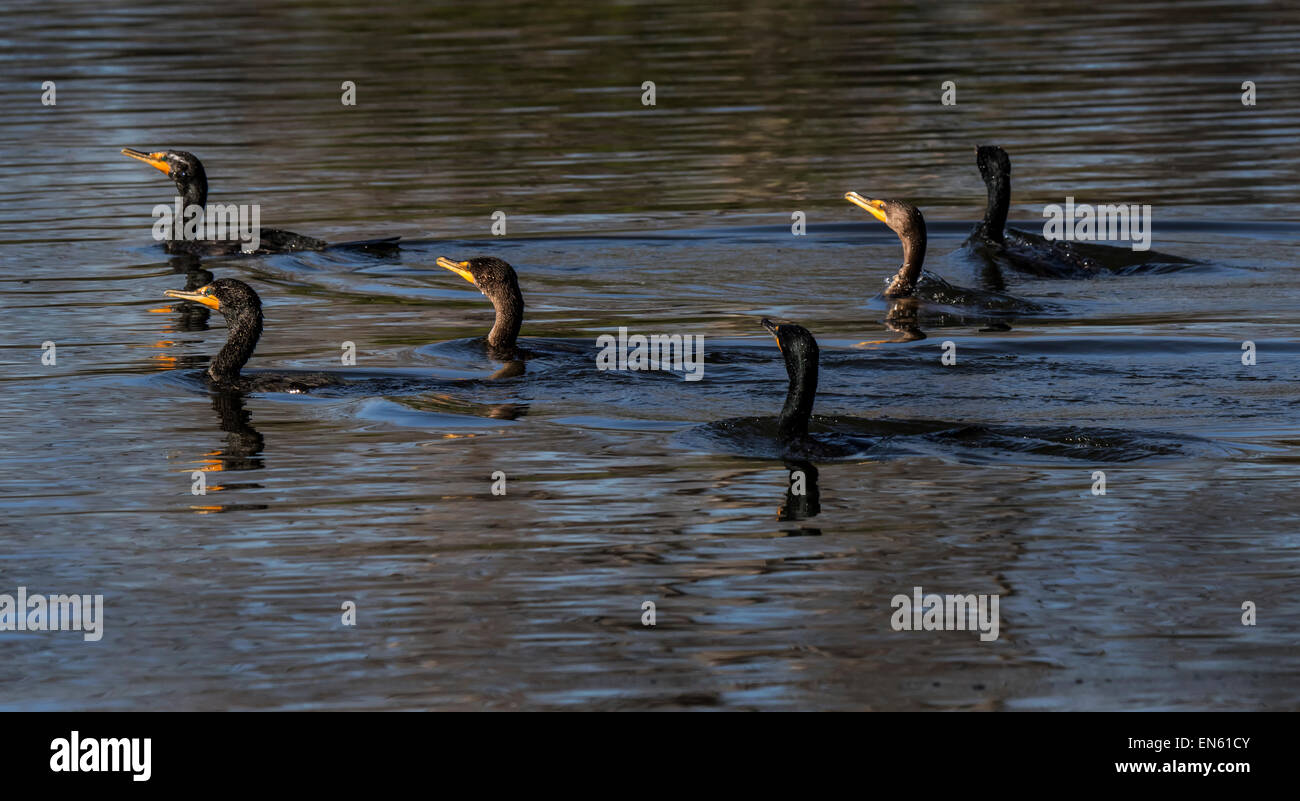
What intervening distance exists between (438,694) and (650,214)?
14.0m

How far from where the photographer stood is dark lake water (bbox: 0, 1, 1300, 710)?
8453 mm

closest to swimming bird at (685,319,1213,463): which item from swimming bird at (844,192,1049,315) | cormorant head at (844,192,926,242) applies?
swimming bird at (844,192,1049,315)

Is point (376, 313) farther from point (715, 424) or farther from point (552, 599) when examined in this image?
point (552, 599)

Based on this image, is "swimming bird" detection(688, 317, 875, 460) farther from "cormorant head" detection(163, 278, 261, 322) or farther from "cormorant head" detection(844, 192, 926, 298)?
"cormorant head" detection(844, 192, 926, 298)

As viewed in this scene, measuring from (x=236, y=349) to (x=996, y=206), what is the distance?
337 inches

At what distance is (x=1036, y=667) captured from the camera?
8.23 metres

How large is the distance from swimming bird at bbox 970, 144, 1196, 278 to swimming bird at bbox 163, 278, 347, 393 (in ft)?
24.7

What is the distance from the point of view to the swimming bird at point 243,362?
45.9 ft

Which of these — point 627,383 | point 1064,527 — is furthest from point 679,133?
point 1064,527

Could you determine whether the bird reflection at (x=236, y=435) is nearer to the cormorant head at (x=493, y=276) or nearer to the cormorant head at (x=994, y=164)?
the cormorant head at (x=493, y=276)

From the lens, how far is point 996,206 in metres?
19.7

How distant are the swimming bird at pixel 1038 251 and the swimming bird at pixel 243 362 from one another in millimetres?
7514

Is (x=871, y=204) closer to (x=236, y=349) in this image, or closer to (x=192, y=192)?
(x=236, y=349)

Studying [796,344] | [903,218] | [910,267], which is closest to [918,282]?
[910,267]
